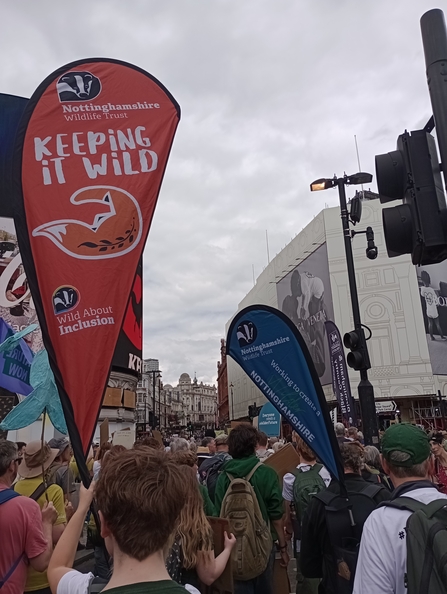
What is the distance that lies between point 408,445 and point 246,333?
2294 mm

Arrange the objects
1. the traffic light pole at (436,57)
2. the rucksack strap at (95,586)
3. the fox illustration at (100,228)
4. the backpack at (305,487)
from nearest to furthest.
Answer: the rucksack strap at (95,586) < the traffic light pole at (436,57) < the fox illustration at (100,228) < the backpack at (305,487)

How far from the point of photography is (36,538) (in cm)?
296

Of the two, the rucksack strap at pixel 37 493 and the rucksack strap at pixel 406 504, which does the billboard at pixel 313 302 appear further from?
the rucksack strap at pixel 406 504

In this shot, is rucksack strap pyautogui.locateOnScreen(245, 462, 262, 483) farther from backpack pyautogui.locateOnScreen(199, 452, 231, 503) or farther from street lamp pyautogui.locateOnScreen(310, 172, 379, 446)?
street lamp pyautogui.locateOnScreen(310, 172, 379, 446)

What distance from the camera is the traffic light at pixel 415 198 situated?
2846 mm

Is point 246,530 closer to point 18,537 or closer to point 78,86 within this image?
point 18,537

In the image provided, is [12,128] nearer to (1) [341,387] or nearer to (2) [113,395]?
(2) [113,395]

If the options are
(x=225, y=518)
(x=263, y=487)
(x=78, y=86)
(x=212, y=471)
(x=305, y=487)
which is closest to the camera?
(x=225, y=518)

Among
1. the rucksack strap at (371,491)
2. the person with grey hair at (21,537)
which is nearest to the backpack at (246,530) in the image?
the rucksack strap at (371,491)

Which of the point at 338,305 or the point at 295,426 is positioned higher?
the point at 338,305

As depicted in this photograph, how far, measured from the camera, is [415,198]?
114 inches

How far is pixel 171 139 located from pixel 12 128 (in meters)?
18.7

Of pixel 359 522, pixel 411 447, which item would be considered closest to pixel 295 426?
pixel 359 522

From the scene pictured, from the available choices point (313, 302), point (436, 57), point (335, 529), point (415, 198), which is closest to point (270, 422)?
point (335, 529)
